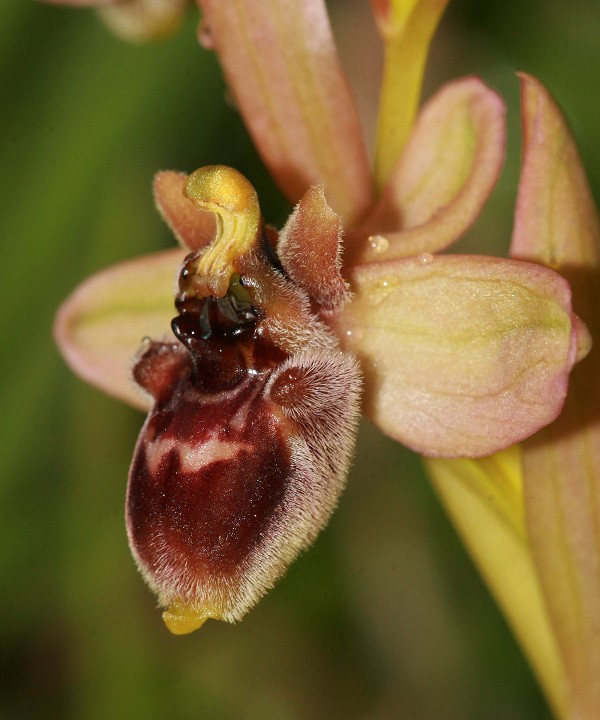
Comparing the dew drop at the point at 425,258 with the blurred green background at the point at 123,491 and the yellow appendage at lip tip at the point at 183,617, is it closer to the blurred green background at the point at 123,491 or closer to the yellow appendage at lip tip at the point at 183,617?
the yellow appendage at lip tip at the point at 183,617

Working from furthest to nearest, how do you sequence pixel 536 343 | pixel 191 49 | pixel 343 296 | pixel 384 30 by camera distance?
pixel 191 49, pixel 384 30, pixel 343 296, pixel 536 343

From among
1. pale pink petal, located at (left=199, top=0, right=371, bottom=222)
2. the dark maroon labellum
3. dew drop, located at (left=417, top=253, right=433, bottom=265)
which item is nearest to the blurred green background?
pale pink petal, located at (left=199, top=0, right=371, bottom=222)

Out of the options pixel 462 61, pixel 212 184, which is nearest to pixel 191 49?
pixel 462 61

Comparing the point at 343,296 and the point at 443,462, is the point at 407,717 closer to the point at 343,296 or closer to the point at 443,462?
the point at 443,462

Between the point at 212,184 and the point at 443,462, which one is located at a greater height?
the point at 212,184

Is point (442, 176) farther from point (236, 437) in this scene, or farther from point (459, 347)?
point (236, 437)

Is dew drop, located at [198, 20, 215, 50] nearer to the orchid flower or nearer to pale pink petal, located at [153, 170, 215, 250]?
the orchid flower

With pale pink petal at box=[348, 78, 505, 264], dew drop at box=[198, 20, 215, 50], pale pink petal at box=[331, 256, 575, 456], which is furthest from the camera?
dew drop at box=[198, 20, 215, 50]
